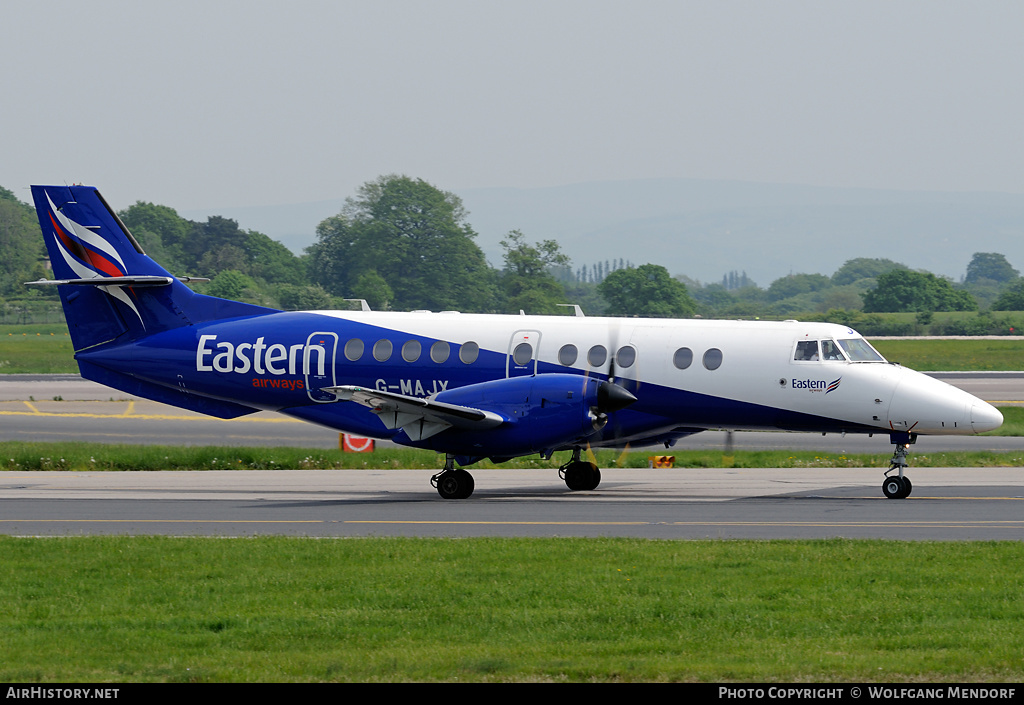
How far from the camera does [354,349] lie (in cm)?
2462

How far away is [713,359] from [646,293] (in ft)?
223

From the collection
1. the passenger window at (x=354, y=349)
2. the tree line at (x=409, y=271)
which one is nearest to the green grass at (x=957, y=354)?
the tree line at (x=409, y=271)

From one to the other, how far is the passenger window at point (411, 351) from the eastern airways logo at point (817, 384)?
766 cm

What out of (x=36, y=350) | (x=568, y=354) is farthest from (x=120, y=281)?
(x=36, y=350)

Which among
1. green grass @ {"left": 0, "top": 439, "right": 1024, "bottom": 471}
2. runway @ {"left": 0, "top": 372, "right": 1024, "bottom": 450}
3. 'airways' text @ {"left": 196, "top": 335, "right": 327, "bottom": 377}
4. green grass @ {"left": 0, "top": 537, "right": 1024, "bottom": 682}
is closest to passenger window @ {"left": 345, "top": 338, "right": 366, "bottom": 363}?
'airways' text @ {"left": 196, "top": 335, "right": 327, "bottom": 377}

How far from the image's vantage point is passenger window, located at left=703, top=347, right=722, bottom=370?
74.8 ft

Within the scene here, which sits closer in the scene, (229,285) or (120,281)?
(120,281)

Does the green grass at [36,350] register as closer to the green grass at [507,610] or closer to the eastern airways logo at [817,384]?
the eastern airways logo at [817,384]

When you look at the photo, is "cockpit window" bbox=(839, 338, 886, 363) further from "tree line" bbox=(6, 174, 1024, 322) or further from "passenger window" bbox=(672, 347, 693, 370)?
"tree line" bbox=(6, 174, 1024, 322)

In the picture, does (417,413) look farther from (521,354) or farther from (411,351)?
(521,354)

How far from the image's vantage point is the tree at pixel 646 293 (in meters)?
87.8

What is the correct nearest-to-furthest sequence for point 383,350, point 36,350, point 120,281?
point 383,350
point 120,281
point 36,350

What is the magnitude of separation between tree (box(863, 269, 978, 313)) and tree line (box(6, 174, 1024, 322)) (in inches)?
5.3

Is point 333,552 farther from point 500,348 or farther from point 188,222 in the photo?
point 188,222
